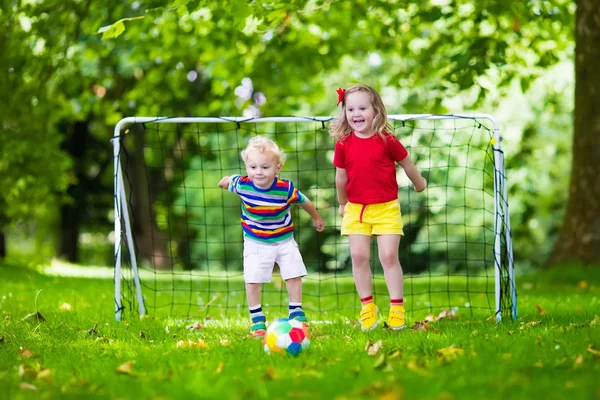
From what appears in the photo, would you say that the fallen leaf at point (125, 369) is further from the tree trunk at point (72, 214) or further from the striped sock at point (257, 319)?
the tree trunk at point (72, 214)

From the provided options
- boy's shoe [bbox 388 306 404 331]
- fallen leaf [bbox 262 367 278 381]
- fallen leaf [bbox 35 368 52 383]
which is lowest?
boy's shoe [bbox 388 306 404 331]

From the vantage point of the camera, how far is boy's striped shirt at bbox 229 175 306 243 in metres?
5.00

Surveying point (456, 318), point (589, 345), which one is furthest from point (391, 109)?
point (589, 345)

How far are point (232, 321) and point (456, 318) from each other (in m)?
1.78

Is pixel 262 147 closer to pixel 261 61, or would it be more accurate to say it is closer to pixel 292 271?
pixel 292 271

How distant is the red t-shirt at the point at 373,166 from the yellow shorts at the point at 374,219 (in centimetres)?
6

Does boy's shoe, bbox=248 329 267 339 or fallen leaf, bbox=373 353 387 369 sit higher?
fallen leaf, bbox=373 353 387 369

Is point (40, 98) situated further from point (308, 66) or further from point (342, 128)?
point (342, 128)

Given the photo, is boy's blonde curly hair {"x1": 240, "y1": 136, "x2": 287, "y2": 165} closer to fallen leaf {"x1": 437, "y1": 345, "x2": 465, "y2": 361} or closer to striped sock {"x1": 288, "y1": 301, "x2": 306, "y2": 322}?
striped sock {"x1": 288, "y1": 301, "x2": 306, "y2": 322}

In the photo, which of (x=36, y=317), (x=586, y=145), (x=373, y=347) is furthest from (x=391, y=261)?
(x=586, y=145)

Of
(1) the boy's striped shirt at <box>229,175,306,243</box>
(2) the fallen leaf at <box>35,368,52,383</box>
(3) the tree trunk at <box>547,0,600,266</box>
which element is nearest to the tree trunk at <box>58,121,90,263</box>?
(3) the tree trunk at <box>547,0,600,266</box>

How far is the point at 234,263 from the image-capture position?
2497cm

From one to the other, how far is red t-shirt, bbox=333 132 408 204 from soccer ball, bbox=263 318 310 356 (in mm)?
1257

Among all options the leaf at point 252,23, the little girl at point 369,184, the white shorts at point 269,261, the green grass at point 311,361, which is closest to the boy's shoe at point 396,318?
the little girl at point 369,184
